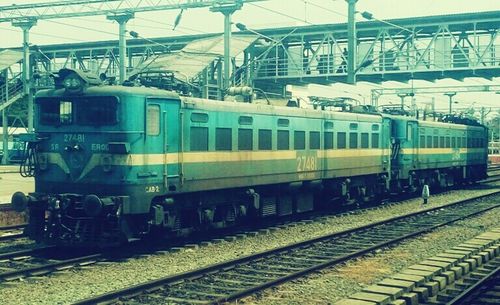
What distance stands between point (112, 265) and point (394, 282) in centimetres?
564

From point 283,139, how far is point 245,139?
83.1 inches

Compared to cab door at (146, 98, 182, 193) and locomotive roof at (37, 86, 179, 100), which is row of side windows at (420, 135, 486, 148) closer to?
cab door at (146, 98, 182, 193)

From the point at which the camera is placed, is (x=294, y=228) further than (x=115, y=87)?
Yes

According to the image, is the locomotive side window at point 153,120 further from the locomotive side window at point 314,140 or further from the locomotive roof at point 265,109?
the locomotive side window at point 314,140

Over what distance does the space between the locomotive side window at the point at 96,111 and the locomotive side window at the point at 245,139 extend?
13.7ft

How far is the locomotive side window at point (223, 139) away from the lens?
16594mm

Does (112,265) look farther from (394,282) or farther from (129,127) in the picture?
(394,282)

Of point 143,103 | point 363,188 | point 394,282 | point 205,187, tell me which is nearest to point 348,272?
point 394,282

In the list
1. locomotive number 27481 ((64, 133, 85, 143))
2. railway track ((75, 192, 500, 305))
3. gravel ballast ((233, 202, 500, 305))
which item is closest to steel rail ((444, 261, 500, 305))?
gravel ballast ((233, 202, 500, 305))

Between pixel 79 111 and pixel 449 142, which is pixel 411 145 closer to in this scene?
pixel 449 142

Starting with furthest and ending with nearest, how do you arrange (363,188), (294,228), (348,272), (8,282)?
(363,188) → (294,228) → (348,272) → (8,282)

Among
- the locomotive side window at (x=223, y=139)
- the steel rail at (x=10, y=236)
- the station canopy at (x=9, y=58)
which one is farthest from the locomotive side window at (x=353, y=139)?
the station canopy at (x=9, y=58)

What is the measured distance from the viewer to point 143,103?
1432cm

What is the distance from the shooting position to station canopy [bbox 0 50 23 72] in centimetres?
→ 5120
